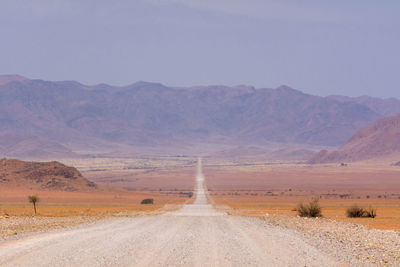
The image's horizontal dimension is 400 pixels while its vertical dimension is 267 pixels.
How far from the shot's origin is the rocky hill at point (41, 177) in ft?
257

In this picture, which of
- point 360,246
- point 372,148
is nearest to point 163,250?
point 360,246

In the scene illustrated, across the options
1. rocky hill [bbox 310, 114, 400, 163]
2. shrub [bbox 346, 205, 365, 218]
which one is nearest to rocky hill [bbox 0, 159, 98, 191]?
shrub [bbox 346, 205, 365, 218]

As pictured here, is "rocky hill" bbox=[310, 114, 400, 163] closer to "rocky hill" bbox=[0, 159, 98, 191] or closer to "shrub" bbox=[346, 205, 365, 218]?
"rocky hill" bbox=[0, 159, 98, 191]

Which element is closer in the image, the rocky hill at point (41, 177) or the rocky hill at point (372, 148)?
the rocky hill at point (41, 177)

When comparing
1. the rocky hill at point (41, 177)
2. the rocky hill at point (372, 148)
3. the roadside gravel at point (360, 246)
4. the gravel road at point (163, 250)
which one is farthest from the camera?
the rocky hill at point (372, 148)

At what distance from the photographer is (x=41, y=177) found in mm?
81375

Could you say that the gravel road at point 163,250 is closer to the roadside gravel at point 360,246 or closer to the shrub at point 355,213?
the roadside gravel at point 360,246

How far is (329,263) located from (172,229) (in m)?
9.21

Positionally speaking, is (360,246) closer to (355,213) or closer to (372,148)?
(355,213)

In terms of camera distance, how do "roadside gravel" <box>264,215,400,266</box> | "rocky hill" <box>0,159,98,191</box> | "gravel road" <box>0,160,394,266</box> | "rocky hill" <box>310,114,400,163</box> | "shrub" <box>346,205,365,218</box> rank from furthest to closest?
"rocky hill" <box>310,114,400,163</box> < "rocky hill" <box>0,159,98,191</box> < "shrub" <box>346,205,365,218</box> < "roadside gravel" <box>264,215,400,266</box> < "gravel road" <box>0,160,394,266</box>

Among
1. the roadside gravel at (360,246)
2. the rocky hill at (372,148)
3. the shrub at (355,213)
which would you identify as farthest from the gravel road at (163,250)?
the rocky hill at (372,148)

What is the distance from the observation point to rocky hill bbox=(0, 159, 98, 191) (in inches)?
3088

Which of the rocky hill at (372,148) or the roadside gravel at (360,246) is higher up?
the rocky hill at (372,148)

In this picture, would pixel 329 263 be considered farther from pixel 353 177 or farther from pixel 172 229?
pixel 353 177
